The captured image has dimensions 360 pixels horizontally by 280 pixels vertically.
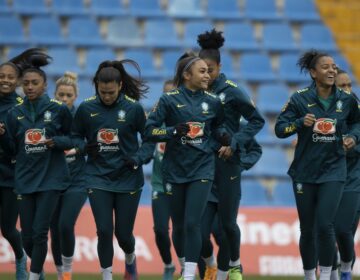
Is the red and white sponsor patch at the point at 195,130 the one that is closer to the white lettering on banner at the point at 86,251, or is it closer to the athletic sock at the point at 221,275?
the athletic sock at the point at 221,275

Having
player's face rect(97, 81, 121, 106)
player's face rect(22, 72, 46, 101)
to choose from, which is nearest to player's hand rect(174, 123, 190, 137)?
player's face rect(97, 81, 121, 106)

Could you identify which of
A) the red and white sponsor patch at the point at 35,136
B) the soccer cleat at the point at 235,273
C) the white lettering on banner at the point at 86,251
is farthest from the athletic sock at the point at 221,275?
the white lettering on banner at the point at 86,251

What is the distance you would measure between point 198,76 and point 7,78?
233cm

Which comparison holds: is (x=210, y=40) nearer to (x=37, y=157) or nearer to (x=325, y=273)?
(x=37, y=157)

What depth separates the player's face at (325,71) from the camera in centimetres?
910

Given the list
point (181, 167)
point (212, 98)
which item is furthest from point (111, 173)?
point (212, 98)

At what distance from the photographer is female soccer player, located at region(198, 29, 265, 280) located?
9547 mm

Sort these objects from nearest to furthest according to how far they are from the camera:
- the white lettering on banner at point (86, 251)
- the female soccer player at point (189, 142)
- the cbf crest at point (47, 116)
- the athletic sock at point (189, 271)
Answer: the athletic sock at point (189, 271)
the female soccer player at point (189, 142)
the cbf crest at point (47, 116)
the white lettering on banner at point (86, 251)

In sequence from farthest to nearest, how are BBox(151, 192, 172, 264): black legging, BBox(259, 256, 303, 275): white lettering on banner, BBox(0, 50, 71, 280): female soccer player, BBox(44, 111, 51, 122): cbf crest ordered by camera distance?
BBox(259, 256, 303, 275): white lettering on banner → BBox(151, 192, 172, 264): black legging → BBox(44, 111, 51, 122): cbf crest → BBox(0, 50, 71, 280): female soccer player

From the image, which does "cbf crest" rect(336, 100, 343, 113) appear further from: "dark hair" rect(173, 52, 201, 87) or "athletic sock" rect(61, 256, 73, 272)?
"athletic sock" rect(61, 256, 73, 272)

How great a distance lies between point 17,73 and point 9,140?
2.96 ft

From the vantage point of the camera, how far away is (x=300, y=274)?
14.5 meters

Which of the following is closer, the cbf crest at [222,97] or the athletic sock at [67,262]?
the cbf crest at [222,97]

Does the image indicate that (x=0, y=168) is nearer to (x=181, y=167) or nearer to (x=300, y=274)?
(x=181, y=167)
